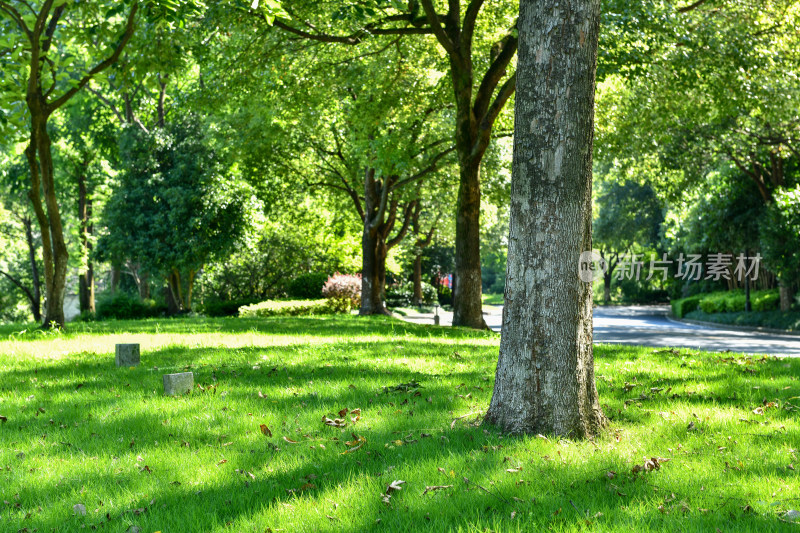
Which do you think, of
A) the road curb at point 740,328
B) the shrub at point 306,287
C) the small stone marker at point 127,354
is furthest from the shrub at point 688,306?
the small stone marker at point 127,354

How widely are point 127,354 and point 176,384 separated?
2.21 m

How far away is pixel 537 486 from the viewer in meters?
4.09

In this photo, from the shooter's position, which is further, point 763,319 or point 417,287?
point 417,287

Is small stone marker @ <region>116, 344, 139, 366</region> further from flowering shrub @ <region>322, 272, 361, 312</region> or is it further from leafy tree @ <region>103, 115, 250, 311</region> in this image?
flowering shrub @ <region>322, 272, 361, 312</region>

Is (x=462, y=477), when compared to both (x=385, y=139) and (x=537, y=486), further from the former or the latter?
(x=385, y=139)

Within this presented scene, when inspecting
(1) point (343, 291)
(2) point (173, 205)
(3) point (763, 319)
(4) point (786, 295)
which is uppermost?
(2) point (173, 205)

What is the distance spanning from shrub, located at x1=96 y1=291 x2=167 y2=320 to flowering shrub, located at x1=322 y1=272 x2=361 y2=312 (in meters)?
7.28

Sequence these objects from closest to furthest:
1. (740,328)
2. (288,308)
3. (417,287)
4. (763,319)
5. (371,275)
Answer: (371,275)
(288,308)
(763,319)
(740,328)
(417,287)

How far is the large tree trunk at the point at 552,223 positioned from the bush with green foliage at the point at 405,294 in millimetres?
37757

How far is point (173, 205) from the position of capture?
24.9 meters

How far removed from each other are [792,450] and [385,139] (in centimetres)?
1390

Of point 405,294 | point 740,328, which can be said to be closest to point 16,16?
point 740,328

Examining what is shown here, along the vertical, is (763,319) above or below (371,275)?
below

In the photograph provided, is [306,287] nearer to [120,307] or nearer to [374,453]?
[120,307]
